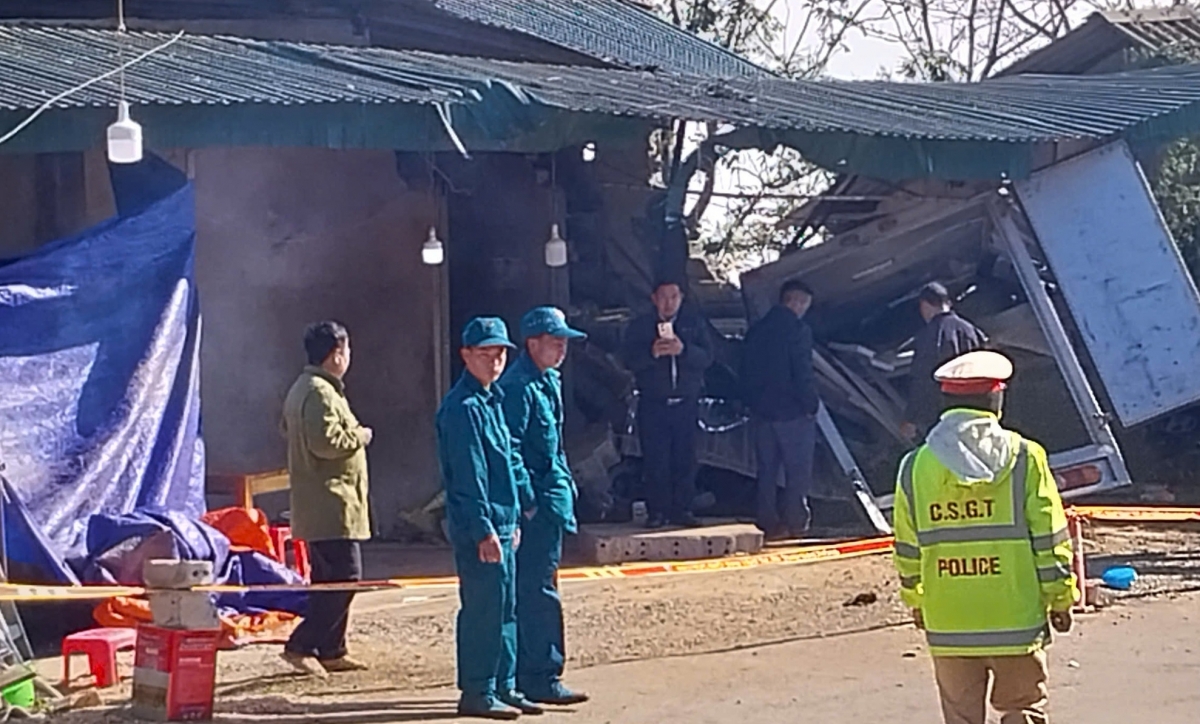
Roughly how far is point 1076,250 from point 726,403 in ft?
9.11

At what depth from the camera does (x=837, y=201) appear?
1703cm

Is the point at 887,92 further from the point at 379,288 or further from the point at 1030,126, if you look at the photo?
the point at 379,288

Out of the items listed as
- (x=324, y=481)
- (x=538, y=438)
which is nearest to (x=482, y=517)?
(x=538, y=438)

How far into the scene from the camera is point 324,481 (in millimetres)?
9641

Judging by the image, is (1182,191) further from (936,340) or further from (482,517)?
(482,517)

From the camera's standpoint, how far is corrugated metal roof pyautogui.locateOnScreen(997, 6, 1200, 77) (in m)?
20.5

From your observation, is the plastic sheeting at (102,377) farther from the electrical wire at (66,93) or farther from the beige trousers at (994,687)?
the beige trousers at (994,687)

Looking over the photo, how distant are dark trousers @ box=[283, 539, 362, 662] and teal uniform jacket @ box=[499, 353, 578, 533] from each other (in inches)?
43.2

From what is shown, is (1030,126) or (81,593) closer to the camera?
(81,593)

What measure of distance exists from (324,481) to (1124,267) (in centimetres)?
699

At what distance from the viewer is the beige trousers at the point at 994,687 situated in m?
6.64

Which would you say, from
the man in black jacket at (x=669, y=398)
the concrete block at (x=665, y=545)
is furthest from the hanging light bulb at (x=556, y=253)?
the concrete block at (x=665, y=545)

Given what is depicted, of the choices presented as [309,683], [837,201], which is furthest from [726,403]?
[309,683]

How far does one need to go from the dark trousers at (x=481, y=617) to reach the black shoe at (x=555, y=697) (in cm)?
39
